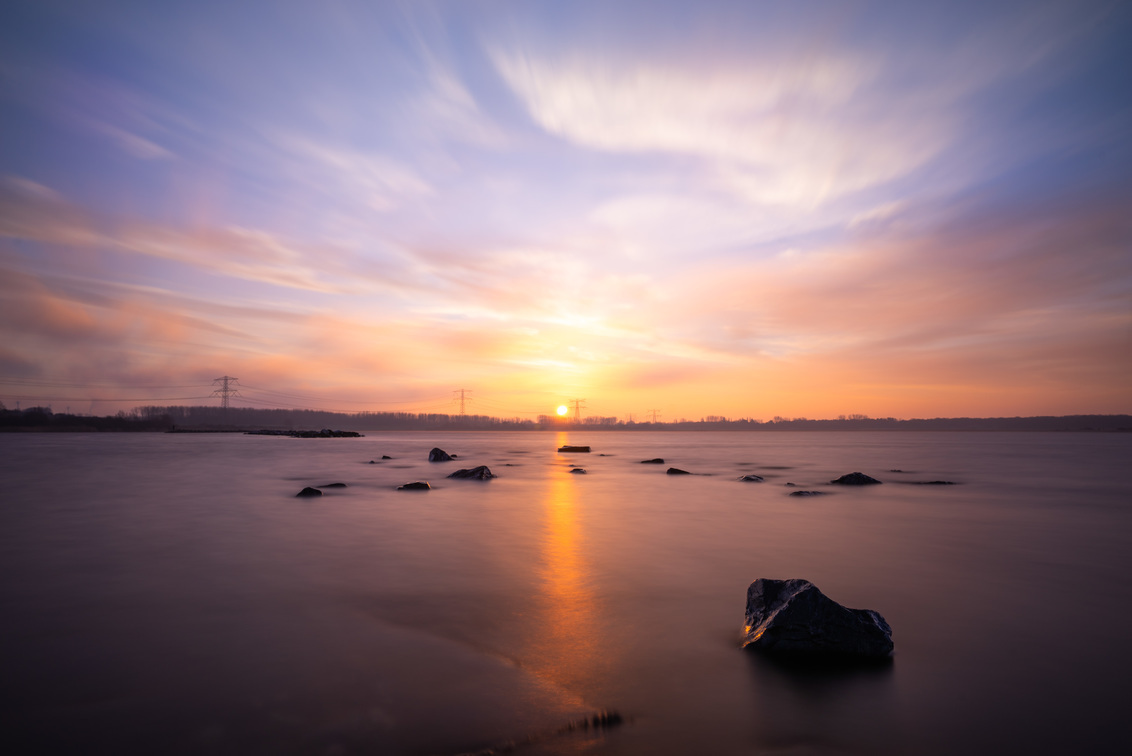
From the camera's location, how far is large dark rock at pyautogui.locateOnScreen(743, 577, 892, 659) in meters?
5.38

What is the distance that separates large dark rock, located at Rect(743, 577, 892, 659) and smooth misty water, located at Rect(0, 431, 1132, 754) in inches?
10.6

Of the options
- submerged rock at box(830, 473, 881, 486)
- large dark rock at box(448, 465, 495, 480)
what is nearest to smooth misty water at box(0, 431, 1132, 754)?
submerged rock at box(830, 473, 881, 486)

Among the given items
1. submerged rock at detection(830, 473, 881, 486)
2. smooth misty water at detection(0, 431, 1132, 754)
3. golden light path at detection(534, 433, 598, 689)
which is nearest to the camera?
smooth misty water at detection(0, 431, 1132, 754)

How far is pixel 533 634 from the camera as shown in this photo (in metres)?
6.21

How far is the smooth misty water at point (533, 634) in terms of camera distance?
408 centimetres

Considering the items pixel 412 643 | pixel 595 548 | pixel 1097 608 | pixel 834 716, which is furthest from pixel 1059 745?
pixel 595 548

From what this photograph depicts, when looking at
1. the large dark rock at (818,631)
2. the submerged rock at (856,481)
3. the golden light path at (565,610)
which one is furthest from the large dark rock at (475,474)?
the large dark rock at (818,631)

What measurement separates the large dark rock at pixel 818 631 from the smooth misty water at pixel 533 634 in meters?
0.27

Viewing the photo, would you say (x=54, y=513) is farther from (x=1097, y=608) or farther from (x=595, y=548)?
(x=1097, y=608)

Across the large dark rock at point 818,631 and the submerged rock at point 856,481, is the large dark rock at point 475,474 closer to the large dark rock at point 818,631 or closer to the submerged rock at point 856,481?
the submerged rock at point 856,481

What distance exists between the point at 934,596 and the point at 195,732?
29.0ft

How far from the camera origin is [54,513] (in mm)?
14758

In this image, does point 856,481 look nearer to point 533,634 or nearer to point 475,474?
point 475,474

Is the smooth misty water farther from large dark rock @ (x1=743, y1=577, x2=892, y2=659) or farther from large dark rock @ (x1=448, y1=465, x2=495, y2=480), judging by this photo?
large dark rock @ (x1=448, y1=465, x2=495, y2=480)
